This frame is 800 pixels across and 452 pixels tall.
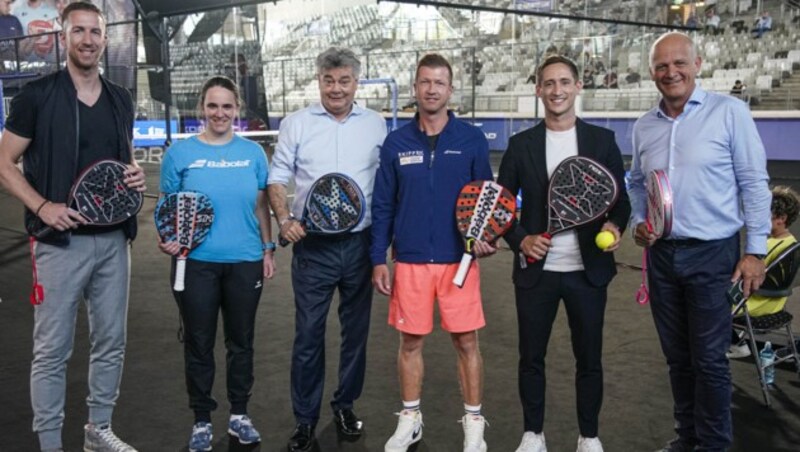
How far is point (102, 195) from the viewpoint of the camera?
275 centimetres

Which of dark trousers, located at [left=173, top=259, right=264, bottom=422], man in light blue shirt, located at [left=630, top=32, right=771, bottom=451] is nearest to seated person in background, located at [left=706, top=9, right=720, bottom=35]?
man in light blue shirt, located at [left=630, top=32, right=771, bottom=451]

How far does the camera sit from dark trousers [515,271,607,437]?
283 centimetres

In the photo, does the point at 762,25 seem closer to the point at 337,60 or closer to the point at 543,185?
the point at 543,185

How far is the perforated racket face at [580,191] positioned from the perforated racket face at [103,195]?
162cm

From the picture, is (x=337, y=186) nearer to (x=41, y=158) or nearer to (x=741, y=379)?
(x=41, y=158)

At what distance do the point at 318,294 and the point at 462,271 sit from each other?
26.2 inches

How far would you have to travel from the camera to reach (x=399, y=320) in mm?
3016

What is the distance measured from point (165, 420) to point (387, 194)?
59.7 inches

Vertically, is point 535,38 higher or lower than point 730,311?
higher

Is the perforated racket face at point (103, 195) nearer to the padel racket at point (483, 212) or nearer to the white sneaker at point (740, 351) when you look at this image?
the padel racket at point (483, 212)

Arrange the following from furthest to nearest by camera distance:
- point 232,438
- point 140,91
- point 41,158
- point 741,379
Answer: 1. point 140,91
2. point 741,379
3. point 232,438
4. point 41,158

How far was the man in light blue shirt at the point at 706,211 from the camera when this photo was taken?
2695mm

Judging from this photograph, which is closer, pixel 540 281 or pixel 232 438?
pixel 540 281

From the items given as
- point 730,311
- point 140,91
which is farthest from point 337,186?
point 140,91
